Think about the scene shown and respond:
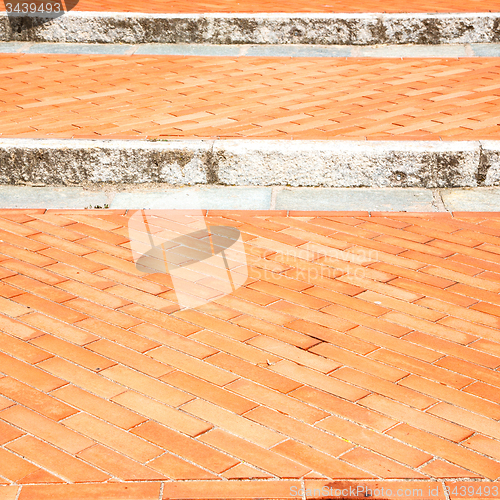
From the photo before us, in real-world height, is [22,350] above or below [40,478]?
above

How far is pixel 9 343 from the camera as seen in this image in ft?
7.49

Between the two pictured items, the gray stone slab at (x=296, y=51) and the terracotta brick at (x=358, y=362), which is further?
the gray stone slab at (x=296, y=51)

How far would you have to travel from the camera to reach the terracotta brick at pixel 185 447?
5.91ft

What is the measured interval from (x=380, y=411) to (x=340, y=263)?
88 centimetres

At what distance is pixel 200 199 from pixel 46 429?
5.26ft

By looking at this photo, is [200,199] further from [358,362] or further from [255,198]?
[358,362]

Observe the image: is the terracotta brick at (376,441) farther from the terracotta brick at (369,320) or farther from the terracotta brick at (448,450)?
the terracotta brick at (369,320)

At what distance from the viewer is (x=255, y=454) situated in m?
1.83

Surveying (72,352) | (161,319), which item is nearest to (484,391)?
(161,319)

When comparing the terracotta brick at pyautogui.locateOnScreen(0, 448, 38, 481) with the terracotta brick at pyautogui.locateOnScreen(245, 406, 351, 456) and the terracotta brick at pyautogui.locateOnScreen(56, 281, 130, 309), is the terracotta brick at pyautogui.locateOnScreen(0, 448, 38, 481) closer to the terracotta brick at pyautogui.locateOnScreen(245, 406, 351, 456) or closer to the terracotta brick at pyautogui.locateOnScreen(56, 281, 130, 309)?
the terracotta brick at pyautogui.locateOnScreen(245, 406, 351, 456)

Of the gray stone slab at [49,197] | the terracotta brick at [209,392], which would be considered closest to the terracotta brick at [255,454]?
the terracotta brick at [209,392]

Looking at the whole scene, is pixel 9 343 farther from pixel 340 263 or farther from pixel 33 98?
pixel 33 98

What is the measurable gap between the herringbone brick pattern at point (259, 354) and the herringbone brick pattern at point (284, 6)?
2.74 meters

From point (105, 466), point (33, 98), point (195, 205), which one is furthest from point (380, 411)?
point (33, 98)
